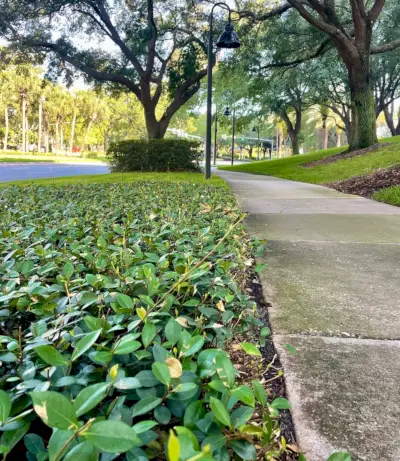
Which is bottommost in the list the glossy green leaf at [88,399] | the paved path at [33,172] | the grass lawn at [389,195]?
the glossy green leaf at [88,399]

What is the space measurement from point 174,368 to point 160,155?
12.8m

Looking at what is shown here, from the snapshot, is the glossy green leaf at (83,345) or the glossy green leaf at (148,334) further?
the glossy green leaf at (148,334)

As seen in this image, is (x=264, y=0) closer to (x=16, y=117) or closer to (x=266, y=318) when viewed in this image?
(x=266, y=318)

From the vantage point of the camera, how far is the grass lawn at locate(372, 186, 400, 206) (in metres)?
5.92

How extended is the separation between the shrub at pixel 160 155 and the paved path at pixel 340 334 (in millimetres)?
10109

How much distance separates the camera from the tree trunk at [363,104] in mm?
12898

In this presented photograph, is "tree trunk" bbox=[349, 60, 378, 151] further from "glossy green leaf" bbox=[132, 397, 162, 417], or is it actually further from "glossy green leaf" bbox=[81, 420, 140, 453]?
→ "glossy green leaf" bbox=[81, 420, 140, 453]

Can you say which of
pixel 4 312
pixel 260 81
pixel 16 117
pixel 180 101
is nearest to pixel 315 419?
pixel 4 312

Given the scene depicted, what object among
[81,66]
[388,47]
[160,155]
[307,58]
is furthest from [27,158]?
[388,47]

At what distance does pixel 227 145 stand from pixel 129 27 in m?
61.0

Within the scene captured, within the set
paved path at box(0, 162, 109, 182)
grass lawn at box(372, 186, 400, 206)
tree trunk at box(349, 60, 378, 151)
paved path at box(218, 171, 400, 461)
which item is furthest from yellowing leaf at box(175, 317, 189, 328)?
tree trunk at box(349, 60, 378, 151)

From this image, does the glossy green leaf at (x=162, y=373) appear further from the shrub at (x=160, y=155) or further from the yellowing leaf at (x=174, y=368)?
the shrub at (x=160, y=155)

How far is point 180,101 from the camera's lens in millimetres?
16938

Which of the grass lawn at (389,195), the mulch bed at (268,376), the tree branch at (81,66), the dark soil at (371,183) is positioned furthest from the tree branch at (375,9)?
the mulch bed at (268,376)
